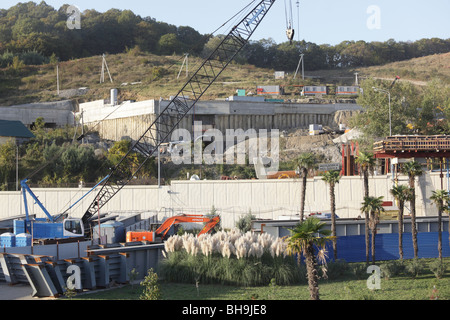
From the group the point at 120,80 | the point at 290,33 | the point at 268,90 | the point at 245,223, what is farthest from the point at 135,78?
the point at 245,223

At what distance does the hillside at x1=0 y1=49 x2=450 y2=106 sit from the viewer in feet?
367

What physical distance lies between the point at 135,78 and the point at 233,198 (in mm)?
84714

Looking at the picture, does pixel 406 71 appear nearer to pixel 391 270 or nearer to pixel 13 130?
pixel 13 130

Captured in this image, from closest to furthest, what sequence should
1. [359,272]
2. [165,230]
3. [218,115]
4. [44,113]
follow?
[359,272] → [165,230] → [218,115] → [44,113]

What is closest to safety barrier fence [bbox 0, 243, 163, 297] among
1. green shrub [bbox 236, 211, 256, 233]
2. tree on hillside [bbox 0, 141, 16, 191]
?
green shrub [bbox 236, 211, 256, 233]

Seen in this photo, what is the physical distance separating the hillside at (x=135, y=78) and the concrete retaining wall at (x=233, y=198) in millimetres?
49826

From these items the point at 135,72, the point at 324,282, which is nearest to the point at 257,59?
the point at 135,72

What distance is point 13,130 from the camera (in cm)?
7831

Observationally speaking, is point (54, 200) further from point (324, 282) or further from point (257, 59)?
point (257, 59)

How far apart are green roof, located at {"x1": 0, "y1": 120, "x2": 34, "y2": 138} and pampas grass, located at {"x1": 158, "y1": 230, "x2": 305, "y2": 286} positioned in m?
56.5

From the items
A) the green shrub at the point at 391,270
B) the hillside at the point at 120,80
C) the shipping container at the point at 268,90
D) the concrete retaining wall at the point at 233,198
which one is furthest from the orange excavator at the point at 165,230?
the shipping container at the point at 268,90

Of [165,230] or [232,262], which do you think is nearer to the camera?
[232,262]

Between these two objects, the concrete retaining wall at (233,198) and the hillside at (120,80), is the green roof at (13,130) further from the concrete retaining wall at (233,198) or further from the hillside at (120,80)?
the hillside at (120,80)

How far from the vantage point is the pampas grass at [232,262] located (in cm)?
2614
